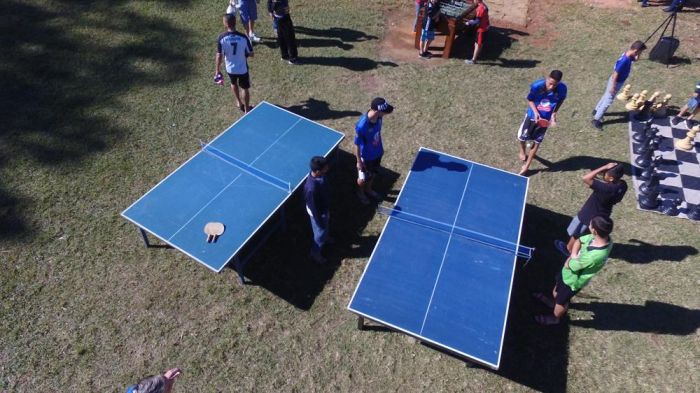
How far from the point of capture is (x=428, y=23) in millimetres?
10281

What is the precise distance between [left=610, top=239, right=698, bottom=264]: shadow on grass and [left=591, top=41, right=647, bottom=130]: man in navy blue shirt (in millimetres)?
3156

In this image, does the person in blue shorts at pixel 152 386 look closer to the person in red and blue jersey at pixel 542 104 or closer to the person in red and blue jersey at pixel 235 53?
the person in red and blue jersey at pixel 235 53

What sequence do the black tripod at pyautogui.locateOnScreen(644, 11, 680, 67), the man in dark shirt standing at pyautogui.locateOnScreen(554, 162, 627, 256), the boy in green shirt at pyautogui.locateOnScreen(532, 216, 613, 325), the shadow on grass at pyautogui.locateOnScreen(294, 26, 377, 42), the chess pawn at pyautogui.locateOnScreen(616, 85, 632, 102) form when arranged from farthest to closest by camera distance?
1. the shadow on grass at pyautogui.locateOnScreen(294, 26, 377, 42)
2. the black tripod at pyautogui.locateOnScreen(644, 11, 680, 67)
3. the chess pawn at pyautogui.locateOnScreen(616, 85, 632, 102)
4. the man in dark shirt standing at pyautogui.locateOnScreen(554, 162, 627, 256)
5. the boy in green shirt at pyautogui.locateOnScreen(532, 216, 613, 325)

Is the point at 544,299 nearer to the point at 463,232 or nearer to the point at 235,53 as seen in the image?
the point at 463,232

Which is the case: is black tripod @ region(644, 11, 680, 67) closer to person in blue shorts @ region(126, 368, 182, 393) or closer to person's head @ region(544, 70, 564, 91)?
person's head @ region(544, 70, 564, 91)

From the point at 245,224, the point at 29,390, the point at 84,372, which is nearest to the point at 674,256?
the point at 245,224

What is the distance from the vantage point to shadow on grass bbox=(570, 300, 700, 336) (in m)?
6.00

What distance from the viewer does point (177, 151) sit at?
8.35m

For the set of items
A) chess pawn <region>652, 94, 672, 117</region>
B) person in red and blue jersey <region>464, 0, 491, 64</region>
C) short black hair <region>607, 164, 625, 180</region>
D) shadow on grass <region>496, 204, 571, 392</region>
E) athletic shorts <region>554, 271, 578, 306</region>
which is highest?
person in red and blue jersey <region>464, 0, 491, 64</region>

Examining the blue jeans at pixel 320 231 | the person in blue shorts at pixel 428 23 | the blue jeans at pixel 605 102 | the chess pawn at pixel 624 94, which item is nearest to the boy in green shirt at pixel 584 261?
the blue jeans at pixel 320 231

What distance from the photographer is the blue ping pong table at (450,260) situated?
199 inches

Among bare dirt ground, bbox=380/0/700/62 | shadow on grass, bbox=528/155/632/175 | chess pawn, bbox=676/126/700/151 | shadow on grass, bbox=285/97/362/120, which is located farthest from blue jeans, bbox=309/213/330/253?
chess pawn, bbox=676/126/700/151

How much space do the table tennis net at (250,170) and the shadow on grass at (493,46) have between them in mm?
6762

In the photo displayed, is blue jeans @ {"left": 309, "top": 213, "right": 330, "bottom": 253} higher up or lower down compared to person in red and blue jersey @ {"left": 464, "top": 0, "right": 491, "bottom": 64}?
lower down
